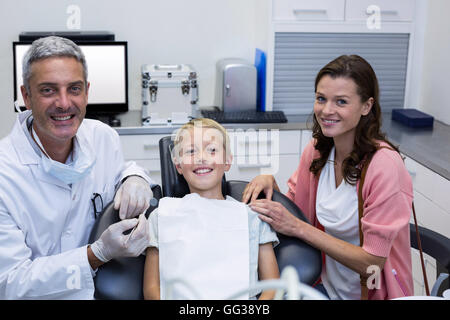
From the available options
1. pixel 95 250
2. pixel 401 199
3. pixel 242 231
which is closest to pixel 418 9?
pixel 401 199

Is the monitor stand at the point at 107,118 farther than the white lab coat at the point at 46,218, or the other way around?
the monitor stand at the point at 107,118

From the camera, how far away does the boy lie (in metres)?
1.20

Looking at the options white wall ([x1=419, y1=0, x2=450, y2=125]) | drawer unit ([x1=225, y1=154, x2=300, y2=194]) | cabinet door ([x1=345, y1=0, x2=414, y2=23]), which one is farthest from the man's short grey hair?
white wall ([x1=419, y1=0, x2=450, y2=125])

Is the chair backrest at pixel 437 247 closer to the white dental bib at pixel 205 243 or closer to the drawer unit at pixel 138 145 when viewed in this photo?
the white dental bib at pixel 205 243

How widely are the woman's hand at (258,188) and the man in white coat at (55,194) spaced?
11.6 inches

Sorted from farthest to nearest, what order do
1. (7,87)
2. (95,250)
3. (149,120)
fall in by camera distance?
1. (7,87)
2. (149,120)
3. (95,250)

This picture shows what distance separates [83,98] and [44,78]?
0.13 m

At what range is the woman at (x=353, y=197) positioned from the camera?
1.46m

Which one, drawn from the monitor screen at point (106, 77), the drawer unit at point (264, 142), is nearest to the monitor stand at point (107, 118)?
the monitor screen at point (106, 77)

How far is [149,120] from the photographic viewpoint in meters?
2.93

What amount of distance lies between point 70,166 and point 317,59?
2.00m

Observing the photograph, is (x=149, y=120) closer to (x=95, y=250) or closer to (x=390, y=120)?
(x=390, y=120)

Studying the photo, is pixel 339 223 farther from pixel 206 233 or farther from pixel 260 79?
pixel 260 79

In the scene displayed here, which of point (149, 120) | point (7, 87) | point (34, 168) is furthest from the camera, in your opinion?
point (7, 87)
